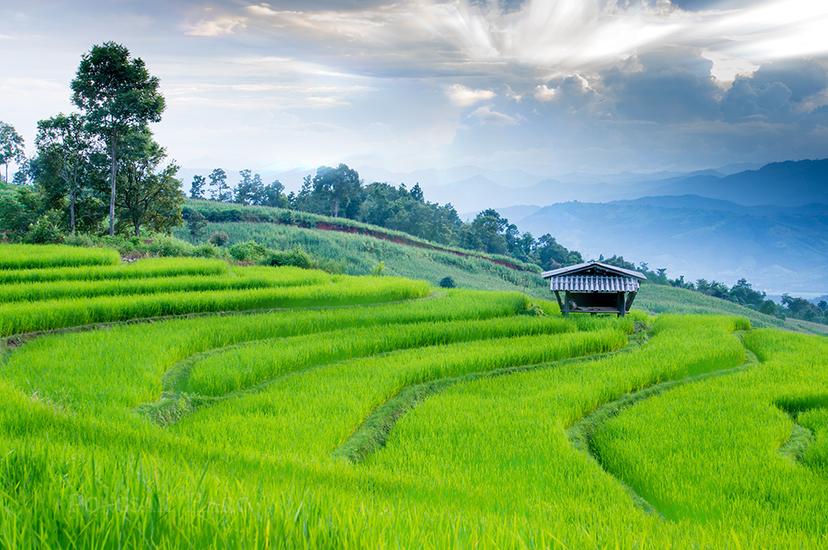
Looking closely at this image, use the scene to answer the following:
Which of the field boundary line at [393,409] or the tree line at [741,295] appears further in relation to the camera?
the tree line at [741,295]

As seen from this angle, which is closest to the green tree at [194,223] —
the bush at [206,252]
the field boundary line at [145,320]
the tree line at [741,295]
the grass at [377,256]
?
the grass at [377,256]

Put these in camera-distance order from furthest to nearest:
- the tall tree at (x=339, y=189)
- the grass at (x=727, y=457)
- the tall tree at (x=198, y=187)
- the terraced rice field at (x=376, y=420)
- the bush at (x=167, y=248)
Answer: the tall tree at (x=198, y=187), the tall tree at (x=339, y=189), the bush at (x=167, y=248), the grass at (x=727, y=457), the terraced rice field at (x=376, y=420)

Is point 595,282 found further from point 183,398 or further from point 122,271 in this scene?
point 122,271

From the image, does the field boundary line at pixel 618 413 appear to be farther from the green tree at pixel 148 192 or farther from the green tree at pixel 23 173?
the green tree at pixel 23 173

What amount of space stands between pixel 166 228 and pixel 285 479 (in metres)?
29.6

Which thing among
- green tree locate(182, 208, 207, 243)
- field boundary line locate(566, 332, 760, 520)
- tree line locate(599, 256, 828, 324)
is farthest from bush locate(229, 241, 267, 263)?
tree line locate(599, 256, 828, 324)

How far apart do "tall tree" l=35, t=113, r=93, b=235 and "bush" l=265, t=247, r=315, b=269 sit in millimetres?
9485

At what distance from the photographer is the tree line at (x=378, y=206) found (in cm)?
6844

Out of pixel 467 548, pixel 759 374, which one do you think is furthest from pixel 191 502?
pixel 759 374

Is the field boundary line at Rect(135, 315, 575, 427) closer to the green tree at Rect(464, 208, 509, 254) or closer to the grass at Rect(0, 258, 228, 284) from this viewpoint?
the grass at Rect(0, 258, 228, 284)

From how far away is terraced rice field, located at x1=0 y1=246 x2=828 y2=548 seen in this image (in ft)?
9.29

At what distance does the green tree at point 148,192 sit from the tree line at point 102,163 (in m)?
0.04

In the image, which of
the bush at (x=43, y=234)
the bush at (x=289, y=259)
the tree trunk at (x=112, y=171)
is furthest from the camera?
the tree trunk at (x=112, y=171)

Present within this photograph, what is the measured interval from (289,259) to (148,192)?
9.45m
